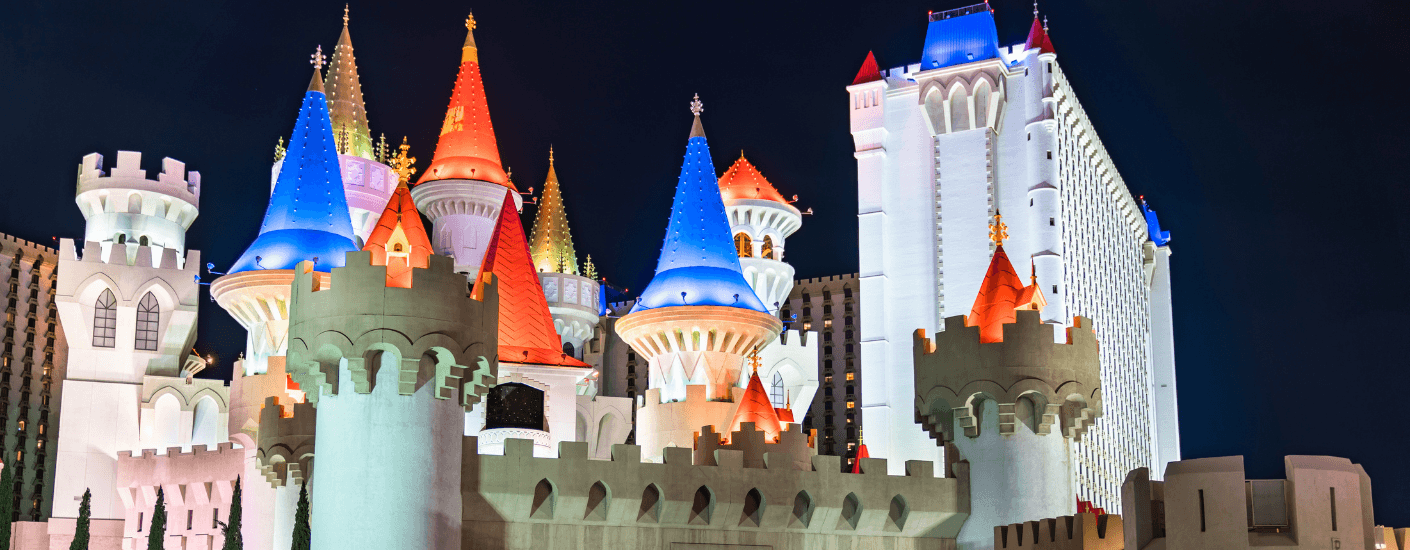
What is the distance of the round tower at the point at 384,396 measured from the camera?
2420 cm

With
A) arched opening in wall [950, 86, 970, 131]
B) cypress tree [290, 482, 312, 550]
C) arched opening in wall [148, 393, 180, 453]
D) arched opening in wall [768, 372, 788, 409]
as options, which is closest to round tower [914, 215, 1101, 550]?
cypress tree [290, 482, 312, 550]

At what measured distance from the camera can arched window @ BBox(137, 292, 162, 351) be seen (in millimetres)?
52688

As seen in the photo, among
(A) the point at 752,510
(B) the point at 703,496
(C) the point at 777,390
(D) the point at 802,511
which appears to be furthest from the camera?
(C) the point at 777,390

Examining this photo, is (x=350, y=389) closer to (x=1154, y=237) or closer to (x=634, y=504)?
(x=634, y=504)

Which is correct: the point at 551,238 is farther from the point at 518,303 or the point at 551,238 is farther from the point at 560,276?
the point at 518,303

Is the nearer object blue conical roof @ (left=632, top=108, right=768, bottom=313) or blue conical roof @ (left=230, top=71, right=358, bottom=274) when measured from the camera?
blue conical roof @ (left=632, top=108, right=768, bottom=313)

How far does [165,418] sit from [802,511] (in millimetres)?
30398

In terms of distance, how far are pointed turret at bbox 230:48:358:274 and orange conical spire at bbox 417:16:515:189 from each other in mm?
7731

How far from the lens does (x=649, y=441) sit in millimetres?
40219

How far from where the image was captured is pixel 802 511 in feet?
92.0

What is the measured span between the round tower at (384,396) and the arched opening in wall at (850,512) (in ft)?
22.7

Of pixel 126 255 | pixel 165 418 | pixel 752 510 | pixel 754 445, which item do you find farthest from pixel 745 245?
pixel 752 510

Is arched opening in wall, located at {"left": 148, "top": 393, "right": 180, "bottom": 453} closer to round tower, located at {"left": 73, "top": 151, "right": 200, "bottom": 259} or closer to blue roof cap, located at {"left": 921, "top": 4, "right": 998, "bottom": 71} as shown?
round tower, located at {"left": 73, "top": 151, "right": 200, "bottom": 259}

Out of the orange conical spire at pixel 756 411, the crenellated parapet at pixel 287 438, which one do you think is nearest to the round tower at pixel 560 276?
the orange conical spire at pixel 756 411
